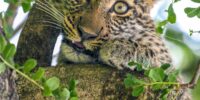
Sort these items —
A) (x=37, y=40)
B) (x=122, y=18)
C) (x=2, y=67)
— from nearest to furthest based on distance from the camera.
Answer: (x=2, y=67) → (x=37, y=40) → (x=122, y=18)

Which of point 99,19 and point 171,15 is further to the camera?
point 99,19

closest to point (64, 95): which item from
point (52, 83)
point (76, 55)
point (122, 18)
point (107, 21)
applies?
point (52, 83)

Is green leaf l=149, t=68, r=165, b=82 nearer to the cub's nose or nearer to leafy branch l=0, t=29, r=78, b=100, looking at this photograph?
leafy branch l=0, t=29, r=78, b=100

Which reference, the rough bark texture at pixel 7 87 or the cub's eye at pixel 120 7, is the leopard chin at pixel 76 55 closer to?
the cub's eye at pixel 120 7

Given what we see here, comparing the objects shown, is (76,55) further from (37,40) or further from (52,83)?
(52,83)

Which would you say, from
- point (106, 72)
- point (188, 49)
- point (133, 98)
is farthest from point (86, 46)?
point (188, 49)
